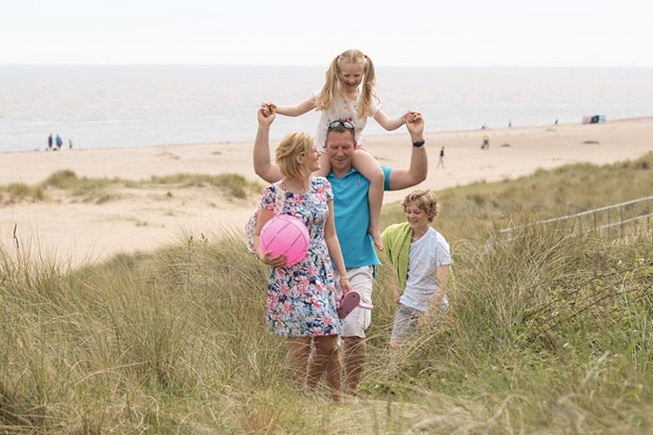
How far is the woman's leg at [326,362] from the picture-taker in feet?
16.2

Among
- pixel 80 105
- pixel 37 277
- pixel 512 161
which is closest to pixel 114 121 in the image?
pixel 80 105

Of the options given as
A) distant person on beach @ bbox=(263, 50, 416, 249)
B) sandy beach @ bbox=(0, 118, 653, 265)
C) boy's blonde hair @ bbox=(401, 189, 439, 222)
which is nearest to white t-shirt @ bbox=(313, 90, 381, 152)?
distant person on beach @ bbox=(263, 50, 416, 249)

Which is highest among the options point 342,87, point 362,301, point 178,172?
point 342,87

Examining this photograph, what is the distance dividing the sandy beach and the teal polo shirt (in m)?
2.00

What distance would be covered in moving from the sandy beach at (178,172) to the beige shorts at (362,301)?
210 centimetres

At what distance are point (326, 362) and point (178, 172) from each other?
3887 centimetres

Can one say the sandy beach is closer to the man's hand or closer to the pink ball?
the pink ball

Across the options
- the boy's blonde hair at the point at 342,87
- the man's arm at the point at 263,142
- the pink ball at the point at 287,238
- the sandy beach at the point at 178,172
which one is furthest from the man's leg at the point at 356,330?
the sandy beach at the point at 178,172

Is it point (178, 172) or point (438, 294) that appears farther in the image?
point (178, 172)

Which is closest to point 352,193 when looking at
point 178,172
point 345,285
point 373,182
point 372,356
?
point 373,182

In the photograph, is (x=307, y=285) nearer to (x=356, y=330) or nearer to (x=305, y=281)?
(x=305, y=281)

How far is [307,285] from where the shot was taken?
16.2 ft

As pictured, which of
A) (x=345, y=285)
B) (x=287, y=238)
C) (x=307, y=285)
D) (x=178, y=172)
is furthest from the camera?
(x=178, y=172)

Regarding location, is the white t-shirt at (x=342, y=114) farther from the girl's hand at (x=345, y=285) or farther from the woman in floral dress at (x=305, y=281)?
the girl's hand at (x=345, y=285)
